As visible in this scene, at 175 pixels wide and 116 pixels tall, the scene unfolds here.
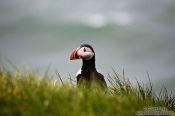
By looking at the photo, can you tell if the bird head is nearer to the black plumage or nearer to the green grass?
the black plumage

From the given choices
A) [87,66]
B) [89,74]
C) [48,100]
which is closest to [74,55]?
[87,66]

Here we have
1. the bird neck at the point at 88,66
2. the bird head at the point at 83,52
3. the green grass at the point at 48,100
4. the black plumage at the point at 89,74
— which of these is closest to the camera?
the green grass at the point at 48,100

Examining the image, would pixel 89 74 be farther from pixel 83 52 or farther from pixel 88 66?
pixel 83 52

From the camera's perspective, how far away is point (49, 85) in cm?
855

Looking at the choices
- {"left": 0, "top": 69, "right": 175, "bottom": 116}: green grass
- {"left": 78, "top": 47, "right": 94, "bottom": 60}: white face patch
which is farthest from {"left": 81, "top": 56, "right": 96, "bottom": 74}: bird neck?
{"left": 0, "top": 69, "right": 175, "bottom": 116}: green grass

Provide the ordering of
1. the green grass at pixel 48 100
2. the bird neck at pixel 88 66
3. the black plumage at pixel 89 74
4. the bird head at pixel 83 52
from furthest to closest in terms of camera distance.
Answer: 1. the bird neck at pixel 88 66
2. the bird head at pixel 83 52
3. the black plumage at pixel 89 74
4. the green grass at pixel 48 100

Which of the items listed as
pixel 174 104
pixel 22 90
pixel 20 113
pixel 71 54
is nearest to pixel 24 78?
pixel 22 90

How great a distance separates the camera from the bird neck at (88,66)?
41.5ft

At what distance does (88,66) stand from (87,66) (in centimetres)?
3

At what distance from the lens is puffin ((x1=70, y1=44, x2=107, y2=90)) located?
40.5 feet

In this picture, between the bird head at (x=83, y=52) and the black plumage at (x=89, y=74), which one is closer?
the black plumage at (x=89, y=74)

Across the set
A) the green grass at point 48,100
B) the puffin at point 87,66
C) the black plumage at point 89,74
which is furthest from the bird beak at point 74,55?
the green grass at point 48,100

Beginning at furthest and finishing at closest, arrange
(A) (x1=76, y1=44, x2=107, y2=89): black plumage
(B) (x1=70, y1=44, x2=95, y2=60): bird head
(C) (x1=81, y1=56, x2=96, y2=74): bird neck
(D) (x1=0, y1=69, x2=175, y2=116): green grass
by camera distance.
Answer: (C) (x1=81, y1=56, x2=96, y2=74): bird neck
(B) (x1=70, y1=44, x2=95, y2=60): bird head
(A) (x1=76, y1=44, x2=107, y2=89): black plumage
(D) (x1=0, y1=69, x2=175, y2=116): green grass

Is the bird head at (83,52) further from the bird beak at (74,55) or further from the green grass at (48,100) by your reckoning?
the green grass at (48,100)
